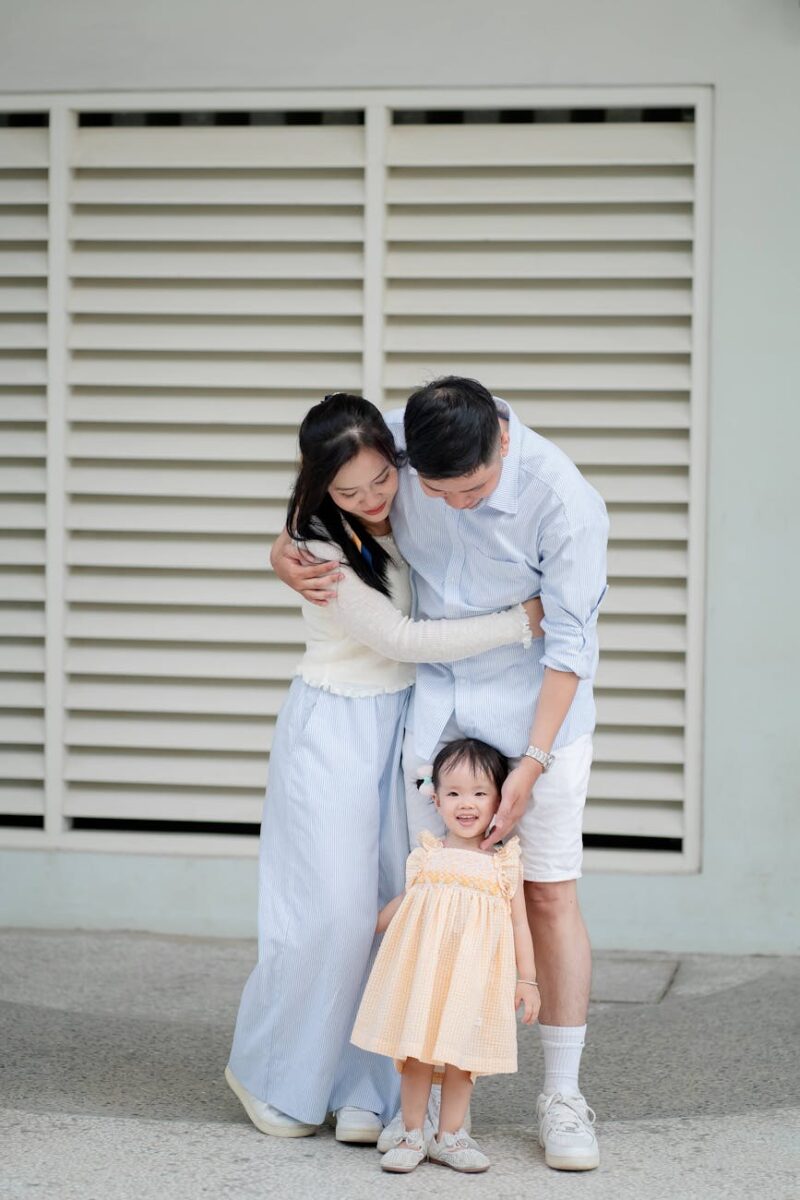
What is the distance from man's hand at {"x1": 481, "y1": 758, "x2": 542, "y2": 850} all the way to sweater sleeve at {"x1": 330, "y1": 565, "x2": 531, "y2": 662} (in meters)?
0.26

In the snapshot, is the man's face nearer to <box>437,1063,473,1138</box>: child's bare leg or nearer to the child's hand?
the child's hand

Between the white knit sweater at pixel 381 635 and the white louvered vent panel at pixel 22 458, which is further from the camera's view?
the white louvered vent panel at pixel 22 458

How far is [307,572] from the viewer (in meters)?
3.15

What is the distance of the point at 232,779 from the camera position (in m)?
4.93

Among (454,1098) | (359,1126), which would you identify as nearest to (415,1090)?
(454,1098)

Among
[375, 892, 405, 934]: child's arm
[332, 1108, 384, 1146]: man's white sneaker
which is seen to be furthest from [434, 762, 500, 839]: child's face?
[332, 1108, 384, 1146]: man's white sneaker

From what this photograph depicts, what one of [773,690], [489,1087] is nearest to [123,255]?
[773,690]

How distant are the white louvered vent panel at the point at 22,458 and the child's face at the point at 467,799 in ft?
7.61

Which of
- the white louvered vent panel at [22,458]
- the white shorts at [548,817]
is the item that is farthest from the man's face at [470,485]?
the white louvered vent panel at [22,458]

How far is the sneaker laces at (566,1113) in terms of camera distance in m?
3.04

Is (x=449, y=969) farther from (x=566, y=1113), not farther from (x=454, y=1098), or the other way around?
(x=566, y=1113)

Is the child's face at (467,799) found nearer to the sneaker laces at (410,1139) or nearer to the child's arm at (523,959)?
the child's arm at (523,959)

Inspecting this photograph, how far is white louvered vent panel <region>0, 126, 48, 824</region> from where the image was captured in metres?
4.95

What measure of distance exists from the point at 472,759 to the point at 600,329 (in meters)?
2.15
